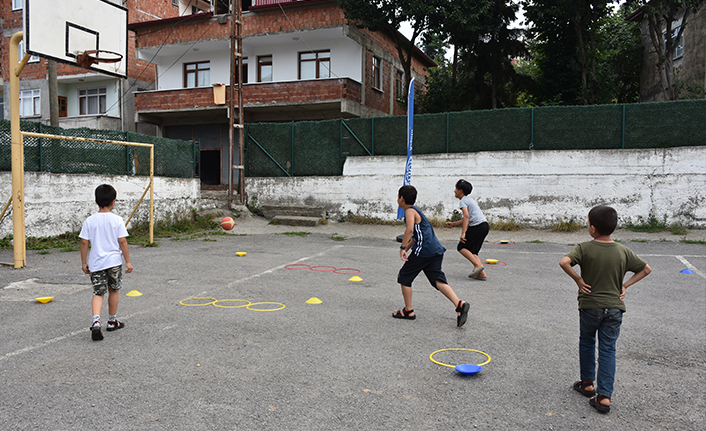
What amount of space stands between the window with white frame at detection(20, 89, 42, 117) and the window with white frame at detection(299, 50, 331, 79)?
54.5ft

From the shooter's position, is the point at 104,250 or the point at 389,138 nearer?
the point at 104,250

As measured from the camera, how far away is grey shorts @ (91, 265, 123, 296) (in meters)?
5.02

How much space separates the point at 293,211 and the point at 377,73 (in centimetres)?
1020

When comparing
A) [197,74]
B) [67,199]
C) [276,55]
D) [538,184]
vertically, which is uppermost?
[276,55]

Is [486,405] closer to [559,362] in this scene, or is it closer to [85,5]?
[559,362]

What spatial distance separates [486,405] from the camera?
3.42 m

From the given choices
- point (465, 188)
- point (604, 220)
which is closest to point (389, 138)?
point (465, 188)

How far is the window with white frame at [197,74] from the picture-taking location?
993 inches

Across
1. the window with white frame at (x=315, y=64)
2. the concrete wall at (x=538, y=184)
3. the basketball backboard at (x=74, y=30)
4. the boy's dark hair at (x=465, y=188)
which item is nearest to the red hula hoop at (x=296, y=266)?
the boy's dark hair at (x=465, y=188)

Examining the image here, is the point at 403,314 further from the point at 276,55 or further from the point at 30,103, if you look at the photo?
the point at 30,103

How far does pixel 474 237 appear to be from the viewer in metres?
8.35

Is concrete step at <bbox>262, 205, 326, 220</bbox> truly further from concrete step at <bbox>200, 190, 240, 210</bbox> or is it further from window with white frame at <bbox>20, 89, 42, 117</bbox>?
window with white frame at <bbox>20, 89, 42, 117</bbox>

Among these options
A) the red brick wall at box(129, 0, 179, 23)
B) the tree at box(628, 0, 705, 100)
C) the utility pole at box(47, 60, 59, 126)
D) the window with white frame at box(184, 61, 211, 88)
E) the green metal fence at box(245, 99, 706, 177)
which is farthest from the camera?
the red brick wall at box(129, 0, 179, 23)

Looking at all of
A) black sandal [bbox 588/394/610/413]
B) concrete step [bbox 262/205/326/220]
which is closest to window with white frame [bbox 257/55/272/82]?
concrete step [bbox 262/205/326/220]
